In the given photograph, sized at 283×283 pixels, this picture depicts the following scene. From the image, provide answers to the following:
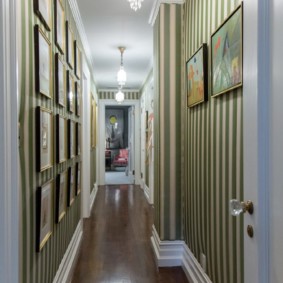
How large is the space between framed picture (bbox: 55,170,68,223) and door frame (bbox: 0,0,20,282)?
Answer: 903 millimetres

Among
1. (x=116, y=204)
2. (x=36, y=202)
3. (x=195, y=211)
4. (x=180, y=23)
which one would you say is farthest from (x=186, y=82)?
(x=116, y=204)

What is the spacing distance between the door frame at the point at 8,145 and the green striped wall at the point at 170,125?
71.2 inches

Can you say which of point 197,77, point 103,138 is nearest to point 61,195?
point 197,77

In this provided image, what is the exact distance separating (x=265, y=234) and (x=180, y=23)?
7.66ft

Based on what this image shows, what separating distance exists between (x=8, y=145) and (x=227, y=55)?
1.21 metres

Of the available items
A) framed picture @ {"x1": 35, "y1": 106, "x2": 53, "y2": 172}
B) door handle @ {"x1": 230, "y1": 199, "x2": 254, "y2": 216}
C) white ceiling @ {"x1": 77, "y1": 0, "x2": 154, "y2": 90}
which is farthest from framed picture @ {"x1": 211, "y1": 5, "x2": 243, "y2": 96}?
white ceiling @ {"x1": 77, "y1": 0, "x2": 154, "y2": 90}

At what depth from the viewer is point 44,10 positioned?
168cm

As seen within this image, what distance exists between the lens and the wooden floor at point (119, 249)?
2596 mm

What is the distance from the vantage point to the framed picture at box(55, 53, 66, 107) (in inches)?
79.5

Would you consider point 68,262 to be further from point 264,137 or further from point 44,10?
point 264,137

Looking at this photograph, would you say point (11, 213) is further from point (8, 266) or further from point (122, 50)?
point (122, 50)

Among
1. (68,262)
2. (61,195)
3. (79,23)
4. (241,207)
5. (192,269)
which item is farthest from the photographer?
(79,23)

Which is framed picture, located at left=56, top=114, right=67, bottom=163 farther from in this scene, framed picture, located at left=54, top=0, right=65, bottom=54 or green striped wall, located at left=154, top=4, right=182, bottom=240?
green striped wall, located at left=154, top=4, right=182, bottom=240

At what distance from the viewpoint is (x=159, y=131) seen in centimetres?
287
